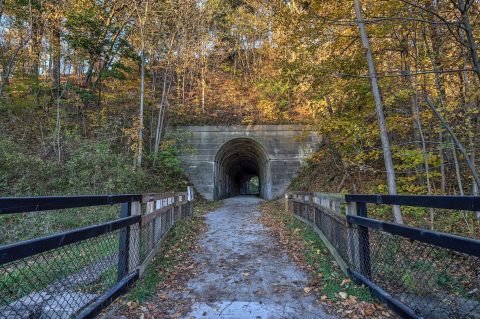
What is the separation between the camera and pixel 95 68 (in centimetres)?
1714

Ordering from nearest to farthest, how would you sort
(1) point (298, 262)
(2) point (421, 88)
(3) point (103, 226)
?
(3) point (103, 226)
(1) point (298, 262)
(2) point (421, 88)

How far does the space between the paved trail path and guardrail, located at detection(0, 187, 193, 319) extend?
886mm

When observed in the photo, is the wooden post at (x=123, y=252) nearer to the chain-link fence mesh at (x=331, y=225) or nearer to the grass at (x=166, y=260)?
the grass at (x=166, y=260)

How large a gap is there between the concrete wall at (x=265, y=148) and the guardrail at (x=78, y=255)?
38.8 feet

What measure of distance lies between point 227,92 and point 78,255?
65.5 feet

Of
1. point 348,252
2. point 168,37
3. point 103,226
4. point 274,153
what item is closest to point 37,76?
point 168,37

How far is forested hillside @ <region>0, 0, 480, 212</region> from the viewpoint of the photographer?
7.23 m

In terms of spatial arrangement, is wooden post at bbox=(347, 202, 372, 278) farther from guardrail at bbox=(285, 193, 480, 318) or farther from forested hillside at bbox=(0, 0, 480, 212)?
forested hillside at bbox=(0, 0, 480, 212)

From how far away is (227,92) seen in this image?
22.7 metres

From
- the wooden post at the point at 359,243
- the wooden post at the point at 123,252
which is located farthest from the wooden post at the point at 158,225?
the wooden post at the point at 359,243

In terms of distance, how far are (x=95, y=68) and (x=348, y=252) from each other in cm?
1787

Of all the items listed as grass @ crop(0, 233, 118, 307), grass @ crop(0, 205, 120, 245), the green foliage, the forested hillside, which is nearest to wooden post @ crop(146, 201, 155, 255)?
grass @ crop(0, 233, 118, 307)

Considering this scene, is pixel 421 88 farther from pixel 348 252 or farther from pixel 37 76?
Result: pixel 37 76

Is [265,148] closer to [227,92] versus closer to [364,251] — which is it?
[227,92]
